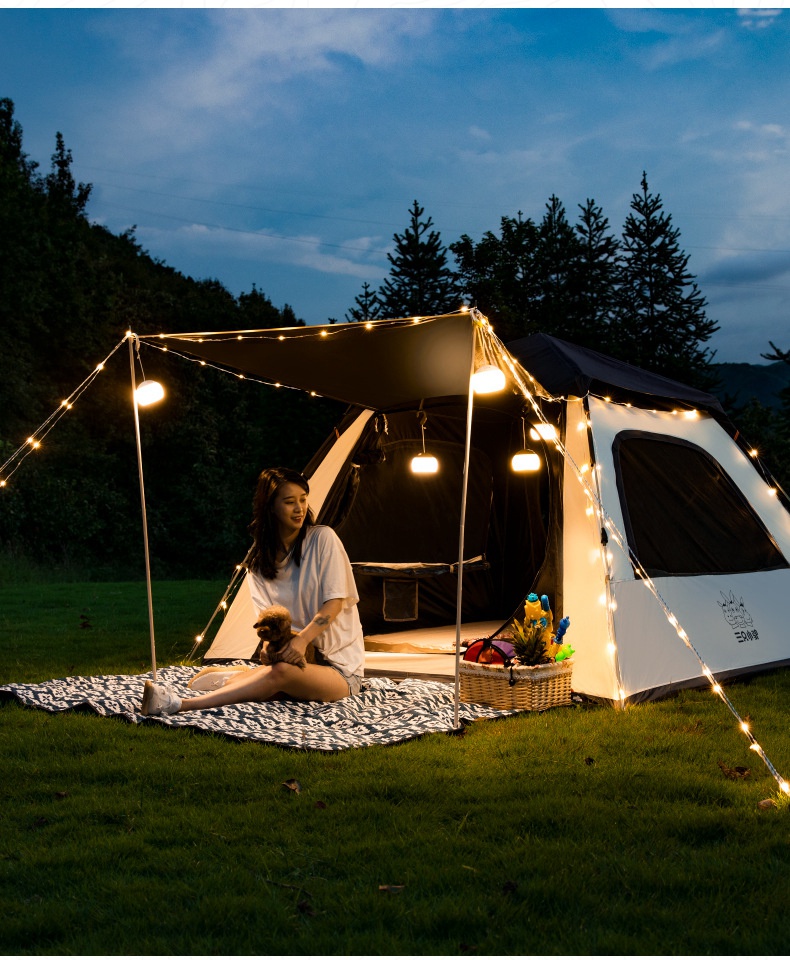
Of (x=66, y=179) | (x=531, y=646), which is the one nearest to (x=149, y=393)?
(x=531, y=646)

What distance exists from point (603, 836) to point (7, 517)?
45.2 ft

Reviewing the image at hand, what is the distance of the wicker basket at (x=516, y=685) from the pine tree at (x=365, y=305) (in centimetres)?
1542

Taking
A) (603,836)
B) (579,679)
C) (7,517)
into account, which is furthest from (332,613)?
(7,517)

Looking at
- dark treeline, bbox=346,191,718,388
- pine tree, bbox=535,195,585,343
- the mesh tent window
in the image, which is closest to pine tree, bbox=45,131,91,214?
dark treeline, bbox=346,191,718,388

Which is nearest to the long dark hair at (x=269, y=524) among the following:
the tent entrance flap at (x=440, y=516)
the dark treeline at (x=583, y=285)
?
the tent entrance flap at (x=440, y=516)

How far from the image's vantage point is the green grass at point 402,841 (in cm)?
208

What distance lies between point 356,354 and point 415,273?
15704 millimetres

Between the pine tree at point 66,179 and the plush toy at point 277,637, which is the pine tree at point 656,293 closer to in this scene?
the pine tree at point 66,179

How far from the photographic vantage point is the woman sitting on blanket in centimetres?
422

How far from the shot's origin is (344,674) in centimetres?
448

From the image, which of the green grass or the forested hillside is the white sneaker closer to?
the green grass

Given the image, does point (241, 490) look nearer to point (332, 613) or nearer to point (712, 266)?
point (332, 613)

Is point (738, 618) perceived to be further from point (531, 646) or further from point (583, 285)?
point (583, 285)

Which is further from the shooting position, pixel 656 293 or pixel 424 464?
pixel 656 293
